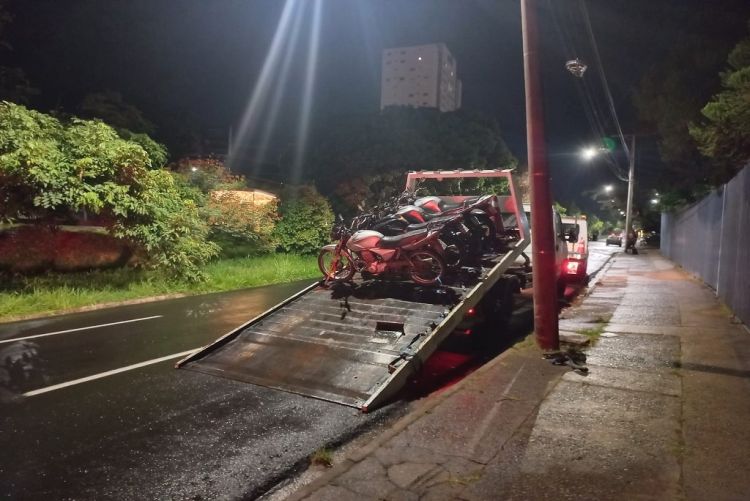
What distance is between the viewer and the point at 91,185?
1178cm

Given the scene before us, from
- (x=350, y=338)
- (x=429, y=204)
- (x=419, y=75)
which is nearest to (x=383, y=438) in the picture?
(x=350, y=338)

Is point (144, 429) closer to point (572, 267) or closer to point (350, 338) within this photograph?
point (350, 338)

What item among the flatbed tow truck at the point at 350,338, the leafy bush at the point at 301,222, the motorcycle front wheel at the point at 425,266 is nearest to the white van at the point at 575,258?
the flatbed tow truck at the point at 350,338

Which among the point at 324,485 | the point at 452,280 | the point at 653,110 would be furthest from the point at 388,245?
the point at 653,110

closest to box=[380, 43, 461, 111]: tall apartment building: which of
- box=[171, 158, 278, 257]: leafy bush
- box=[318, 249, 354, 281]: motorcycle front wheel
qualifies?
box=[171, 158, 278, 257]: leafy bush

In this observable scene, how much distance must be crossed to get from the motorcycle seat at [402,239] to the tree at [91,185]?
7899 millimetres

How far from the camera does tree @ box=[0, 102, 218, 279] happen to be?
10602mm

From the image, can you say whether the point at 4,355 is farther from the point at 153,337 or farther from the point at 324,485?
the point at 324,485

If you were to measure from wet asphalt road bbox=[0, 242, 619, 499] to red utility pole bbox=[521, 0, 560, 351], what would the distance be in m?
1.17

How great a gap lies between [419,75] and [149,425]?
112986 millimetres

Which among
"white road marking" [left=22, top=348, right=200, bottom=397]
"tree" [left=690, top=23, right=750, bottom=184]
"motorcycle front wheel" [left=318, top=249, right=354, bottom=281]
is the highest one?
"tree" [left=690, top=23, right=750, bottom=184]

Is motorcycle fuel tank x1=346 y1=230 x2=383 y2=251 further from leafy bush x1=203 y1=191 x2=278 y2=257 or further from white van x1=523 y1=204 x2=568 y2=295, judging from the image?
leafy bush x1=203 y1=191 x2=278 y2=257

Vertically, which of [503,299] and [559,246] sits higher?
[559,246]

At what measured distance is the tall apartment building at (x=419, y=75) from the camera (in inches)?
4215
